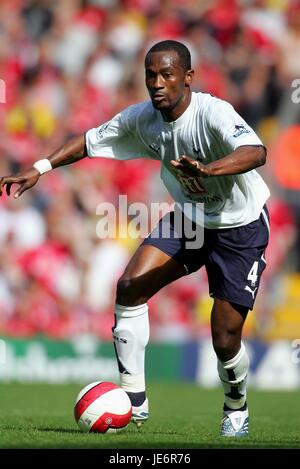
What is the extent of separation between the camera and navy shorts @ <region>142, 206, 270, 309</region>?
24.5ft

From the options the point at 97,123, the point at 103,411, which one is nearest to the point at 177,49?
the point at 103,411

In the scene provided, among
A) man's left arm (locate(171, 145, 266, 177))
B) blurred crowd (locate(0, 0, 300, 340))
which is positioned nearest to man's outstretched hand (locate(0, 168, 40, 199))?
man's left arm (locate(171, 145, 266, 177))

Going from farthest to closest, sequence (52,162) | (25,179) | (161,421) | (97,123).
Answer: (97,123)
(161,421)
(52,162)
(25,179)

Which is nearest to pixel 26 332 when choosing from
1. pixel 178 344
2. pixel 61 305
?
pixel 61 305

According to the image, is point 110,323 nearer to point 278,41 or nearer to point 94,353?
point 94,353

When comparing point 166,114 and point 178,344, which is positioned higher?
point 166,114

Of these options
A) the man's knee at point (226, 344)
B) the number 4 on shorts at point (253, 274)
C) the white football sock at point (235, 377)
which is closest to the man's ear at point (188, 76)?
the number 4 on shorts at point (253, 274)

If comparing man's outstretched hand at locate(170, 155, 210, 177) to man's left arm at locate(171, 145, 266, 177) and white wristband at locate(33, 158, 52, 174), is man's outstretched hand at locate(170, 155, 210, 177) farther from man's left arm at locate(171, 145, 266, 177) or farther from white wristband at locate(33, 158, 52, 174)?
white wristband at locate(33, 158, 52, 174)

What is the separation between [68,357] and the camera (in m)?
14.0

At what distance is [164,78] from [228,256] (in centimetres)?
136

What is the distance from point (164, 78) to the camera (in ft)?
23.0

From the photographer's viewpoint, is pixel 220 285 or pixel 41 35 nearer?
pixel 220 285

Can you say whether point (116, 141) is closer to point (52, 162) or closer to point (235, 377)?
point (52, 162)

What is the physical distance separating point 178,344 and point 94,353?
111 centimetres
